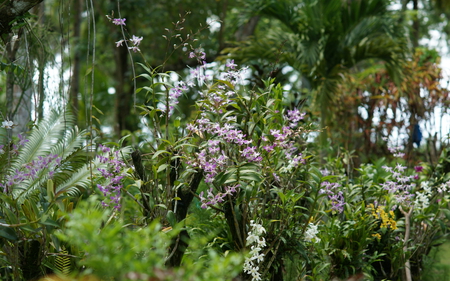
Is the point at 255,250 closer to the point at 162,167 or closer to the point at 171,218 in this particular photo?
the point at 171,218

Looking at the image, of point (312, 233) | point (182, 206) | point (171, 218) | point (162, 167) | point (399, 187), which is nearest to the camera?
point (171, 218)

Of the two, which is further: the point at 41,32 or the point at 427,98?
the point at 427,98

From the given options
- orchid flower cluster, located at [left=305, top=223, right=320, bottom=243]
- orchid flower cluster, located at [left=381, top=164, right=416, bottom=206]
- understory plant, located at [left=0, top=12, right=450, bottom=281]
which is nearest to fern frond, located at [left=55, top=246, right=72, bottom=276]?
understory plant, located at [left=0, top=12, right=450, bottom=281]

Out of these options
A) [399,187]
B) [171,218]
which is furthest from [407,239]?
[171,218]

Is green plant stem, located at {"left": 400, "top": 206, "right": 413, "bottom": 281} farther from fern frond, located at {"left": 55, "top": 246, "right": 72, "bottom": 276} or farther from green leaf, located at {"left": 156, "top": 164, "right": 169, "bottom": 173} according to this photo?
fern frond, located at {"left": 55, "top": 246, "right": 72, "bottom": 276}

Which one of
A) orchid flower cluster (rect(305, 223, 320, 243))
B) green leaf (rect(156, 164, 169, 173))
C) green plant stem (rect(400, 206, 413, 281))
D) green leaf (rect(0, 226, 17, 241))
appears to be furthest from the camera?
green plant stem (rect(400, 206, 413, 281))

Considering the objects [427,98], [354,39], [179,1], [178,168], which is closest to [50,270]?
[178,168]

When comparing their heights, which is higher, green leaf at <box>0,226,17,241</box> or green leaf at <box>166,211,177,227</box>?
green leaf at <box>166,211,177,227</box>

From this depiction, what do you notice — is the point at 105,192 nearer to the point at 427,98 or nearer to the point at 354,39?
the point at 354,39

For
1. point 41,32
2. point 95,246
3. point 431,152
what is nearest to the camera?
point 95,246

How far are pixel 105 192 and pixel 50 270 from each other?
586 millimetres

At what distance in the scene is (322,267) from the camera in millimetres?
3195

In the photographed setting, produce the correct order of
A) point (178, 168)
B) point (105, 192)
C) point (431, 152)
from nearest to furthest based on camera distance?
point (105, 192) → point (178, 168) → point (431, 152)

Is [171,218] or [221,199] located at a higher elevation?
[221,199]
